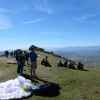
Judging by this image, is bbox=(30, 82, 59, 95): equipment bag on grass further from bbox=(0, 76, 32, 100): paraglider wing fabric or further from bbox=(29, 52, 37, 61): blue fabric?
bbox=(29, 52, 37, 61): blue fabric

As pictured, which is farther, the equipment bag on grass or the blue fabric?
the blue fabric

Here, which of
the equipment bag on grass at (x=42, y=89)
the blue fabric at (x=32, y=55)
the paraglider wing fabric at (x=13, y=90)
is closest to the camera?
the paraglider wing fabric at (x=13, y=90)

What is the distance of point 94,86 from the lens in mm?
17828

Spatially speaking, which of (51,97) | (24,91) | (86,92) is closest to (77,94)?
(86,92)

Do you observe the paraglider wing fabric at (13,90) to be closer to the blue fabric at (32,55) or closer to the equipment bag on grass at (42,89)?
the equipment bag on grass at (42,89)

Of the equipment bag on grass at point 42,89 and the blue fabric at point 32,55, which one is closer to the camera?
the equipment bag on grass at point 42,89

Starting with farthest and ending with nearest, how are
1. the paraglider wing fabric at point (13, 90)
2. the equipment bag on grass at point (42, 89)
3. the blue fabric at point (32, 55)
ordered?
the blue fabric at point (32, 55) < the equipment bag on grass at point (42, 89) < the paraglider wing fabric at point (13, 90)

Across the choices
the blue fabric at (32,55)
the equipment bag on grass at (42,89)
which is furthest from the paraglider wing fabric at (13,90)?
the blue fabric at (32,55)

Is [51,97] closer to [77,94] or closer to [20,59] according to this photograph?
[77,94]

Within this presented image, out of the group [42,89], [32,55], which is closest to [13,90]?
[42,89]

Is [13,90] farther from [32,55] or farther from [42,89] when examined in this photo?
[32,55]

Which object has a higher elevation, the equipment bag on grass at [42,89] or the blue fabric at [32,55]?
the blue fabric at [32,55]

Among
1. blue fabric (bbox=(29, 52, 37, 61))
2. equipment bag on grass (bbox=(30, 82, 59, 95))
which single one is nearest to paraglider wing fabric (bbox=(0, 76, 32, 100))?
equipment bag on grass (bbox=(30, 82, 59, 95))

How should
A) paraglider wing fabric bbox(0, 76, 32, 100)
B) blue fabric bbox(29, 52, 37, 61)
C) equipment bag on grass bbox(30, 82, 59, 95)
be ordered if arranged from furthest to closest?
blue fabric bbox(29, 52, 37, 61)
equipment bag on grass bbox(30, 82, 59, 95)
paraglider wing fabric bbox(0, 76, 32, 100)
